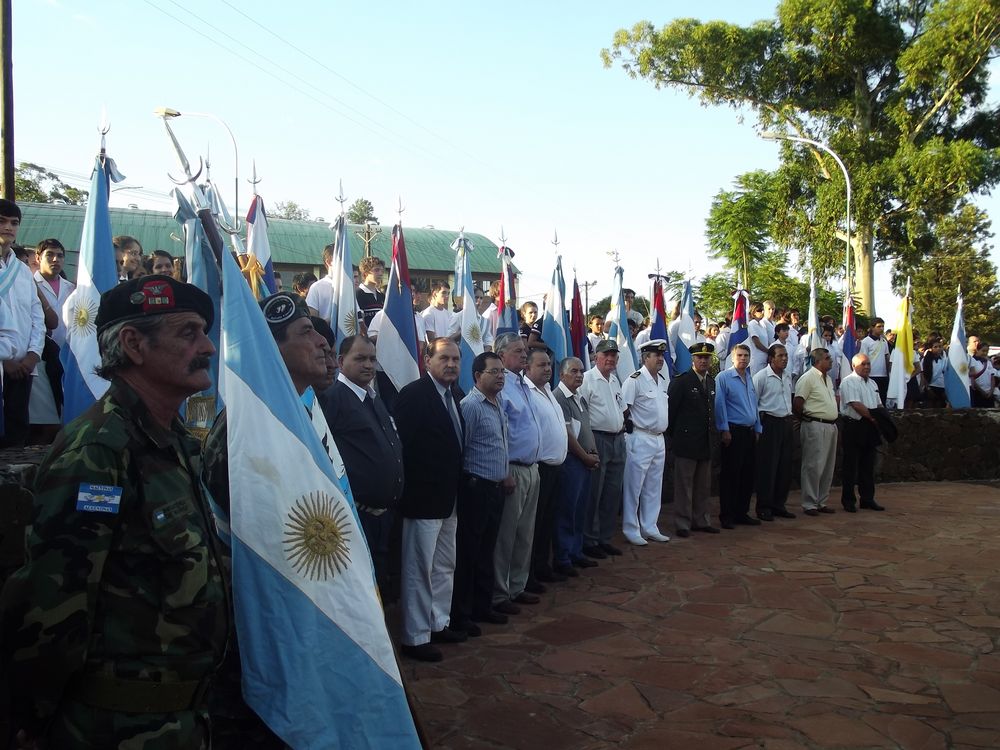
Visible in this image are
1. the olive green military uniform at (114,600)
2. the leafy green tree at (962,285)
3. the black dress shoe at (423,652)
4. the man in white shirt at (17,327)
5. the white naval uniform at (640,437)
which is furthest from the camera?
the leafy green tree at (962,285)

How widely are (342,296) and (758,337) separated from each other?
804cm

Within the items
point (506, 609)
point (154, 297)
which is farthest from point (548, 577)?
point (154, 297)

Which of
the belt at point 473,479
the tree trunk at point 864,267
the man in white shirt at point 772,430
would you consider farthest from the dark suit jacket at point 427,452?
the tree trunk at point 864,267

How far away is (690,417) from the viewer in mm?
9406

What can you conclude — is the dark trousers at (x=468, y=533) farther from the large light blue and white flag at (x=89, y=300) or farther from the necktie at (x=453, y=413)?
the large light blue and white flag at (x=89, y=300)

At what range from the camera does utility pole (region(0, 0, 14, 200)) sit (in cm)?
1052

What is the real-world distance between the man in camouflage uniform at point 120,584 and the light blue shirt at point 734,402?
8.24 metres

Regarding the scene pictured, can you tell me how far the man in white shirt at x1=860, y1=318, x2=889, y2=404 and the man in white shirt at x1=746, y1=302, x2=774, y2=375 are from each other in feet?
7.04

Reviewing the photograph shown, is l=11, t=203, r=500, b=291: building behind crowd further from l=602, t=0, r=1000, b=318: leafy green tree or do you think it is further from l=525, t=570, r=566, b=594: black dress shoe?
l=525, t=570, r=566, b=594: black dress shoe

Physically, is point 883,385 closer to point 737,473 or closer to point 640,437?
point 737,473

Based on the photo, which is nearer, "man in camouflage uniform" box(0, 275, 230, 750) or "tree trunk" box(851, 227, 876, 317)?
"man in camouflage uniform" box(0, 275, 230, 750)

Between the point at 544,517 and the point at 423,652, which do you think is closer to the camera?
the point at 423,652

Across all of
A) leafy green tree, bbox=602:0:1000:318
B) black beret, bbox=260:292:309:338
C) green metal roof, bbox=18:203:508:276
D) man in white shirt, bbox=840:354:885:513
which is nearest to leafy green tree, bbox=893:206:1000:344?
leafy green tree, bbox=602:0:1000:318

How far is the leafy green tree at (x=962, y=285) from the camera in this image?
141 feet
